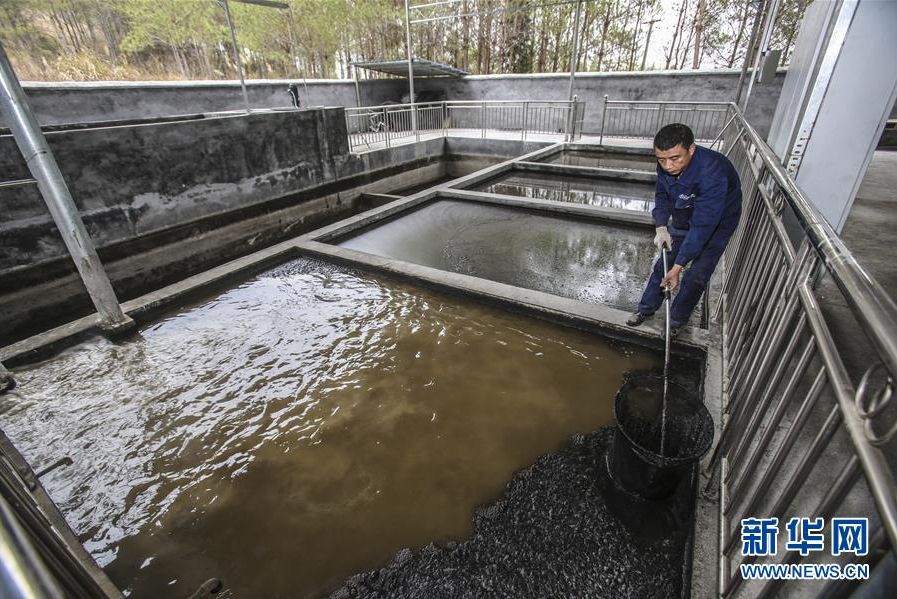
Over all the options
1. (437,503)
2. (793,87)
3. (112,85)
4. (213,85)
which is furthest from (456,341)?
(213,85)

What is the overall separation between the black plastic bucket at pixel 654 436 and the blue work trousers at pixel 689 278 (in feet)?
4.47

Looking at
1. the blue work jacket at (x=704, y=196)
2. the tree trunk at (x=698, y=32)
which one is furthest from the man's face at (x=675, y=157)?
the tree trunk at (x=698, y=32)

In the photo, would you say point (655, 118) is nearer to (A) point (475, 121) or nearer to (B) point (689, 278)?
(A) point (475, 121)

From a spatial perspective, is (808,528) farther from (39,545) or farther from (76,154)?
(76,154)

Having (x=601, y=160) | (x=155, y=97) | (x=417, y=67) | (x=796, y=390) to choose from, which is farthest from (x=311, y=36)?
(x=796, y=390)

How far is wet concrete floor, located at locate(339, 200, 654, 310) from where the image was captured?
519 centimetres

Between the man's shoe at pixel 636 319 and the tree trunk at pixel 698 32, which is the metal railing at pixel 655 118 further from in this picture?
the man's shoe at pixel 636 319

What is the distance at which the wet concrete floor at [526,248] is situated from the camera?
519 cm

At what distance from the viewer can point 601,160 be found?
12.3 metres

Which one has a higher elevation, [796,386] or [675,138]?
[675,138]

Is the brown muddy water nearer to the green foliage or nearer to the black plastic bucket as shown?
the black plastic bucket

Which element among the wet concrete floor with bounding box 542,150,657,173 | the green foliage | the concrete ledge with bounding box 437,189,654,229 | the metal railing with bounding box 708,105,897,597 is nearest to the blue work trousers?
the metal railing with bounding box 708,105,897,597

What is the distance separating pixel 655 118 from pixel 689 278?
1447cm

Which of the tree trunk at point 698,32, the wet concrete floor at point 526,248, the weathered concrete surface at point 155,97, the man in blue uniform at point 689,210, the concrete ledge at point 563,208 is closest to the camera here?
the man in blue uniform at point 689,210
